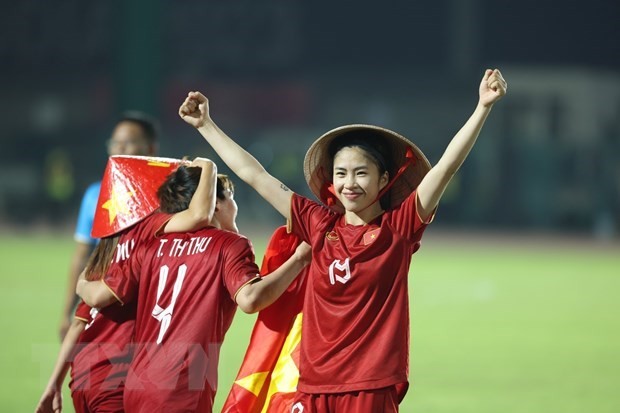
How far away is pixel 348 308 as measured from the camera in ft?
13.8

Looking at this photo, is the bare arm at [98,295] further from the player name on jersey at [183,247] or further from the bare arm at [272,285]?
the bare arm at [272,285]

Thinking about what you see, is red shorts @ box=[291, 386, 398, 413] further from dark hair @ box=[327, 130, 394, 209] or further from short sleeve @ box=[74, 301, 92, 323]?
short sleeve @ box=[74, 301, 92, 323]

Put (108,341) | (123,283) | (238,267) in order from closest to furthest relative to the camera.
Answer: (238,267) < (123,283) < (108,341)

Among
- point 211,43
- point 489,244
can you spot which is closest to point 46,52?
point 211,43

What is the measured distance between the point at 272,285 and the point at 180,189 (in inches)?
26.6

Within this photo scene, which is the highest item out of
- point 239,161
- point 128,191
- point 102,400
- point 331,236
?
point 239,161

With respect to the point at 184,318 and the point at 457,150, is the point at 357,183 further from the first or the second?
the point at 184,318

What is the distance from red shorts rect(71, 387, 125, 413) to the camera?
4.50 m

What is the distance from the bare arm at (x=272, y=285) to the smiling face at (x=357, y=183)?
10.0 inches

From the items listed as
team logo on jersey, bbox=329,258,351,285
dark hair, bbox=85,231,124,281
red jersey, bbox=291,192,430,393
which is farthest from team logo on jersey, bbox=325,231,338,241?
dark hair, bbox=85,231,124,281

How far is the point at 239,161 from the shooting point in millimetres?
4648

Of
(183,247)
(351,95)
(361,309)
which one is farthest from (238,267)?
(351,95)

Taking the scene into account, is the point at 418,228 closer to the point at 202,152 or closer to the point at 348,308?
the point at 348,308

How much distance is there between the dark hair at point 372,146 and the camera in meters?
4.40
